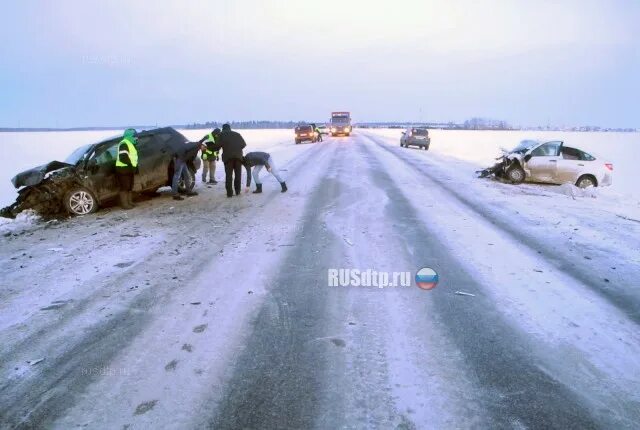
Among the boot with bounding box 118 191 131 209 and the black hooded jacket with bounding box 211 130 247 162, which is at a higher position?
the black hooded jacket with bounding box 211 130 247 162

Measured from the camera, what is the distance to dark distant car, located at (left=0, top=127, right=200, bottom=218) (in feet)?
28.1

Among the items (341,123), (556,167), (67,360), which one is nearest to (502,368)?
(67,360)

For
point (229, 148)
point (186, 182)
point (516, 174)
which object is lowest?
point (516, 174)

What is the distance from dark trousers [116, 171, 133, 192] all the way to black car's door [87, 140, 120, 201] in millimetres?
158

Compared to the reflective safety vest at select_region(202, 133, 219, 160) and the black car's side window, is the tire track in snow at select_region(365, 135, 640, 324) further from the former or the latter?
the black car's side window

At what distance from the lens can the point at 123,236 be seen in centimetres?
718

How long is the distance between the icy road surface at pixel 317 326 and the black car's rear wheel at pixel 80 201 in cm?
94

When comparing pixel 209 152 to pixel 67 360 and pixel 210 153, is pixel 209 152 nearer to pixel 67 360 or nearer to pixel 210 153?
pixel 210 153

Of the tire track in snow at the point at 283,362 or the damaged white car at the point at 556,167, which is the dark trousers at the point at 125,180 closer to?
the tire track in snow at the point at 283,362

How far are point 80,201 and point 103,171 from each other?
32.8 inches

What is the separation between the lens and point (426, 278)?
516cm

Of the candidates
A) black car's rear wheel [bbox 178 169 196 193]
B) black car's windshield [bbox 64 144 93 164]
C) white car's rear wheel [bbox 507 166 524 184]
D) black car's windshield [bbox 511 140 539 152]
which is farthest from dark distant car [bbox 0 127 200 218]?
black car's windshield [bbox 511 140 539 152]

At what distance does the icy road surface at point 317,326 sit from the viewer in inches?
114

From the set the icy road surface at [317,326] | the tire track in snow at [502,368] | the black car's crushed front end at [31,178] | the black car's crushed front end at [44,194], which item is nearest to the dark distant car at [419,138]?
the icy road surface at [317,326]
